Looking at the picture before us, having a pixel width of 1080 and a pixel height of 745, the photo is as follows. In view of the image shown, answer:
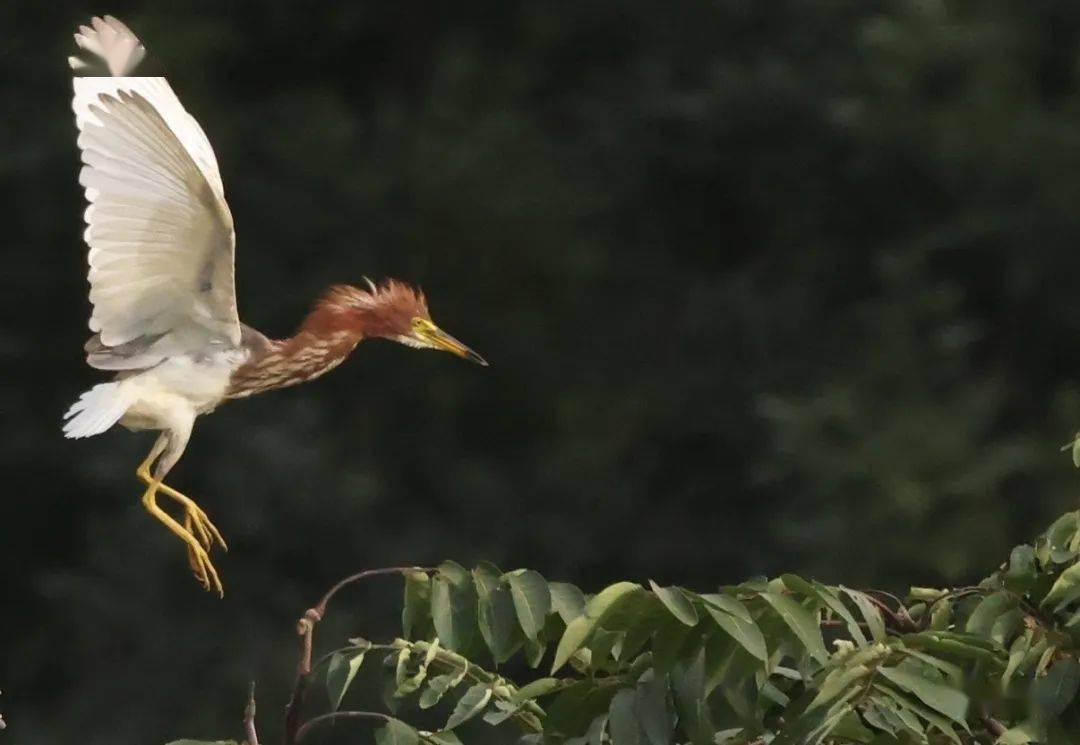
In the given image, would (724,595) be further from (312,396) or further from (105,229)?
(312,396)

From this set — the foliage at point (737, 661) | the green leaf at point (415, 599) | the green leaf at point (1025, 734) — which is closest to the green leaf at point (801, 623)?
the foliage at point (737, 661)

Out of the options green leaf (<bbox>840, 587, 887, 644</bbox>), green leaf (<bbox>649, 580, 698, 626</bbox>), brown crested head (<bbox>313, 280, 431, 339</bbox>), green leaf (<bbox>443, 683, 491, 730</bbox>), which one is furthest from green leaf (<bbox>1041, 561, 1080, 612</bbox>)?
brown crested head (<bbox>313, 280, 431, 339</bbox>)

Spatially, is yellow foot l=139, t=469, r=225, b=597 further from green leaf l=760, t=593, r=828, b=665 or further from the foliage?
green leaf l=760, t=593, r=828, b=665

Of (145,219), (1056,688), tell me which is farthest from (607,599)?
(145,219)

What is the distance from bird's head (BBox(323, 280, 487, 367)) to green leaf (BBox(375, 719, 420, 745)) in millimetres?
303

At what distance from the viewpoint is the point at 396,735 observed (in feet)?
4.06

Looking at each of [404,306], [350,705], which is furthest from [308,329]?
[350,705]

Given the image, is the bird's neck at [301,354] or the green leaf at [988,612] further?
the bird's neck at [301,354]

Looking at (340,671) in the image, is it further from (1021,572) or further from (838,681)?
(1021,572)

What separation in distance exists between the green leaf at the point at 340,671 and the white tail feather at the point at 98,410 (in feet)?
0.59

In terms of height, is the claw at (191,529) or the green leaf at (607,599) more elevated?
the green leaf at (607,599)

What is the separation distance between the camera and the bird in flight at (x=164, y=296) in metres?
1.36

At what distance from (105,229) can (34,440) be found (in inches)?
128

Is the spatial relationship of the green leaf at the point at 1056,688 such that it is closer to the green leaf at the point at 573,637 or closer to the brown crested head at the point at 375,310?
the green leaf at the point at 573,637
